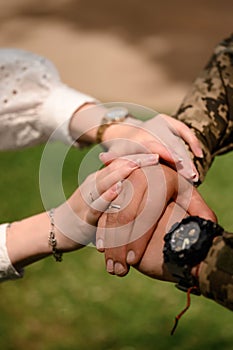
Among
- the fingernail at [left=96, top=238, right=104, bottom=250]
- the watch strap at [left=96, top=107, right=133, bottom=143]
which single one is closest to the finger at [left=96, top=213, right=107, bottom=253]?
the fingernail at [left=96, top=238, right=104, bottom=250]

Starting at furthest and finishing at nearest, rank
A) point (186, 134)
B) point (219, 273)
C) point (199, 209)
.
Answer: point (186, 134)
point (199, 209)
point (219, 273)

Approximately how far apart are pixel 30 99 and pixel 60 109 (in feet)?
0.20

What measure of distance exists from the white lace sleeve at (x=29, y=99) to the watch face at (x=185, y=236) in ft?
1.22

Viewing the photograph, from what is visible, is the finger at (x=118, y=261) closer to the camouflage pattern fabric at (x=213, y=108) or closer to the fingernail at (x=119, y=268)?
the fingernail at (x=119, y=268)

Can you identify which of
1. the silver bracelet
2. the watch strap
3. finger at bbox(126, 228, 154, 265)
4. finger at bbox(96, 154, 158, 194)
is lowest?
the silver bracelet

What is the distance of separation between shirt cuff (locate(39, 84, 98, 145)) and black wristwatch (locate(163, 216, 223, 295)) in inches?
14.7

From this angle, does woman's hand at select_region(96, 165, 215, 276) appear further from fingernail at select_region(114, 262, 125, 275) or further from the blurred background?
the blurred background

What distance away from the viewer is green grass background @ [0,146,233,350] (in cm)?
194

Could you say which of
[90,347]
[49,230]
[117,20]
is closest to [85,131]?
[49,230]

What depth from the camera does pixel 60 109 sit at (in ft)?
4.37

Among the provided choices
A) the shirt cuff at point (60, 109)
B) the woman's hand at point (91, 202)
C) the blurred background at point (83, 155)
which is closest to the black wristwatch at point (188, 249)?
the woman's hand at point (91, 202)

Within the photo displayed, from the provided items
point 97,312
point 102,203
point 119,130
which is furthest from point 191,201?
point 97,312

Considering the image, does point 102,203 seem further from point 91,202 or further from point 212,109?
point 212,109

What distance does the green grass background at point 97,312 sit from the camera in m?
1.94
